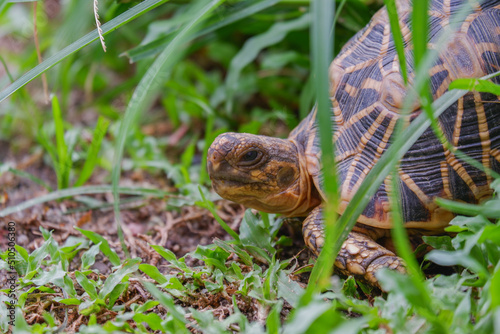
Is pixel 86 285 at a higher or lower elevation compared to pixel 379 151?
lower

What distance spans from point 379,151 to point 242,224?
0.68 metres

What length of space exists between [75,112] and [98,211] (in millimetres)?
1501

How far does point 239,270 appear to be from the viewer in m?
1.79

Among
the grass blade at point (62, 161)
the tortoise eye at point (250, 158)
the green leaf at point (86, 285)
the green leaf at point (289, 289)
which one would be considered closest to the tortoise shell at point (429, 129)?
the tortoise eye at point (250, 158)

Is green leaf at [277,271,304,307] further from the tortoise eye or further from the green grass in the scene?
the tortoise eye

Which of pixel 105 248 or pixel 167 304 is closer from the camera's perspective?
pixel 167 304

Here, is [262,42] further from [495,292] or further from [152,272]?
[495,292]

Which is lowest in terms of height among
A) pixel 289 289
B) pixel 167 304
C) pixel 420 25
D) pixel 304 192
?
pixel 289 289

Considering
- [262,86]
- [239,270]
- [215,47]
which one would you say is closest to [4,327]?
[239,270]

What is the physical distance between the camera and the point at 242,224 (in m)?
2.09

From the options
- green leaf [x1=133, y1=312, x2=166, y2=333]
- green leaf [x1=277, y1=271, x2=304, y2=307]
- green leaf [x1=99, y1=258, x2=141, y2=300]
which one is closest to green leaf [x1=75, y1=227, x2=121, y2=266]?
green leaf [x1=99, y1=258, x2=141, y2=300]

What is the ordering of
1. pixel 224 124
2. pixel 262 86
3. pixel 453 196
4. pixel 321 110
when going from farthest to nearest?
pixel 262 86 < pixel 224 124 < pixel 453 196 < pixel 321 110

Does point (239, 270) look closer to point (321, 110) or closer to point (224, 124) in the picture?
point (321, 110)

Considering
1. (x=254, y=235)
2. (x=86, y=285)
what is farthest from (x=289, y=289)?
(x=86, y=285)
